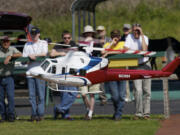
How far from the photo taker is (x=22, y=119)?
684 inches

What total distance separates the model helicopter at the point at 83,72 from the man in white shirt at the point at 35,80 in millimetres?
1534

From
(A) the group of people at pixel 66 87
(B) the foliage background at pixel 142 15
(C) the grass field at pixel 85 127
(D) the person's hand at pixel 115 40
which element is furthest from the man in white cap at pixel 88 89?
(B) the foliage background at pixel 142 15

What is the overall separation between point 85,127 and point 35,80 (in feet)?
7.42

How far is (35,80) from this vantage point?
16891 mm

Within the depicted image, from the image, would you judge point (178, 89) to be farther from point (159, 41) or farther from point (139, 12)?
point (139, 12)

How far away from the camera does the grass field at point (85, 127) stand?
14.5 m

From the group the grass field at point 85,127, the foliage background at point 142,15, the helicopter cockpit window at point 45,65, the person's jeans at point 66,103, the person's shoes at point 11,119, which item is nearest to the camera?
the grass field at point 85,127

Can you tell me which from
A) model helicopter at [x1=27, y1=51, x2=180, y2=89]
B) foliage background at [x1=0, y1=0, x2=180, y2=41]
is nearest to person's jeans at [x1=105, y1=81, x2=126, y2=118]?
model helicopter at [x1=27, y1=51, x2=180, y2=89]

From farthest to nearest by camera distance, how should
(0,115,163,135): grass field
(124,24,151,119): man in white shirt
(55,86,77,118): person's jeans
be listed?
(55,86,77,118): person's jeans < (124,24,151,119): man in white shirt < (0,115,163,135): grass field

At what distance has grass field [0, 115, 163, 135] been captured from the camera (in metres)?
14.5

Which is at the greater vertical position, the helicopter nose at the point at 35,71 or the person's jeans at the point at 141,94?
the helicopter nose at the point at 35,71

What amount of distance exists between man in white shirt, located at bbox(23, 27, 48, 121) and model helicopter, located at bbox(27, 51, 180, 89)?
60.4 inches

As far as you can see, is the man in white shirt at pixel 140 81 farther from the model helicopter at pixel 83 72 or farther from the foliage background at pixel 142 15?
the foliage background at pixel 142 15

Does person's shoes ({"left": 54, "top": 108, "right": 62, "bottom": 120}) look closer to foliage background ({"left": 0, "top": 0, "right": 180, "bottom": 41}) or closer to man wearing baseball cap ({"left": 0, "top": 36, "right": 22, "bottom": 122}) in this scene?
man wearing baseball cap ({"left": 0, "top": 36, "right": 22, "bottom": 122})
